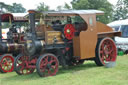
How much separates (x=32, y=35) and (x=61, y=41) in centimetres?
110

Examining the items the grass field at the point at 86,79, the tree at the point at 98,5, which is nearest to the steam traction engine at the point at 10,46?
the grass field at the point at 86,79

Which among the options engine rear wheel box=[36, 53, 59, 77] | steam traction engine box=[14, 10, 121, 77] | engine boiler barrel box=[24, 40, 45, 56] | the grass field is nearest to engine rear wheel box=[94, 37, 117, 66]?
steam traction engine box=[14, 10, 121, 77]

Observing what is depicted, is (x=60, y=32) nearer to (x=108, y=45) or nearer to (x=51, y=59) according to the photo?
(x=51, y=59)

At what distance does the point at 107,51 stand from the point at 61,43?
2.00 metres

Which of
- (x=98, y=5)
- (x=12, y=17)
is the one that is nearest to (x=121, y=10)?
(x=98, y=5)

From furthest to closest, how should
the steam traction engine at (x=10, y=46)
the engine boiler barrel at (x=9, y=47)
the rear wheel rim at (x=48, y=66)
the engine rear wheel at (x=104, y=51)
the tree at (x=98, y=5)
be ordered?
the tree at (x=98, y=5), the engine boiler barrel at (x=9, y=47), the steam traction engine at (x=10, y=46), the engine rear wheel at (x=104, y=51), the rear wheel rim at (x=48, y=66)

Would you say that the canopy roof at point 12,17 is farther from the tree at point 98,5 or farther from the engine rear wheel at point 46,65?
the tree at point 98,5

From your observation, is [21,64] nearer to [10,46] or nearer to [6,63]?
[6,63]

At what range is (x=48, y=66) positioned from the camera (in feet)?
24.9

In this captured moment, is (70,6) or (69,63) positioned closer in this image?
(69,63)

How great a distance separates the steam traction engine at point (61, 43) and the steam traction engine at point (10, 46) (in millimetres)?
1389

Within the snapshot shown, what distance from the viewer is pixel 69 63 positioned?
30.3ft

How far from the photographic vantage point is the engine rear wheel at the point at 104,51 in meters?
8.87

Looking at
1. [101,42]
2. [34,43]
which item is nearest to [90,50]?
[101,42]
